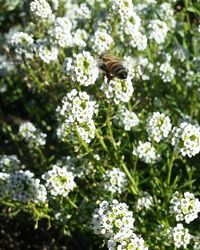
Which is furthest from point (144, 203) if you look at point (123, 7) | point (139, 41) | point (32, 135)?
point (123, 7)

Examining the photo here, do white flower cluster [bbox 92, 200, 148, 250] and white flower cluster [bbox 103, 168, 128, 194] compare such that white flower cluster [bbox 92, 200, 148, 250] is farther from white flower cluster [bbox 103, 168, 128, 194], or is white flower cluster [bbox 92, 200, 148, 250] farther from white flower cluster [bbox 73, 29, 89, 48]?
white flower cluster [bbox 73, 29, 89, 48]

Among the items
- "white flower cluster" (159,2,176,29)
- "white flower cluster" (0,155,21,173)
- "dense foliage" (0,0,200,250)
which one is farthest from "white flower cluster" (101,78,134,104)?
"white flower cluster" (159,2,176,29)

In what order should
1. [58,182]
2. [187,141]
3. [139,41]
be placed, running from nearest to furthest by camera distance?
[187,141] → [58,182] → [139,41]

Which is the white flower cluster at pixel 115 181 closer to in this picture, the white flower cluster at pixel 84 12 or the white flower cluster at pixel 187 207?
the white flower cluster at pixel 187 207

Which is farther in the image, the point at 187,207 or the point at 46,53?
the point at 46,53

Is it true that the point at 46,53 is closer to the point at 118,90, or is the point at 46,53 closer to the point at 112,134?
the point at 112,134

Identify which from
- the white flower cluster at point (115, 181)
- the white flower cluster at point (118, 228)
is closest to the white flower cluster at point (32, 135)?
the white flower cluster at point (115, 181)

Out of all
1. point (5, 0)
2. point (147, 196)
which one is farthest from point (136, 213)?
point (5, 0)
